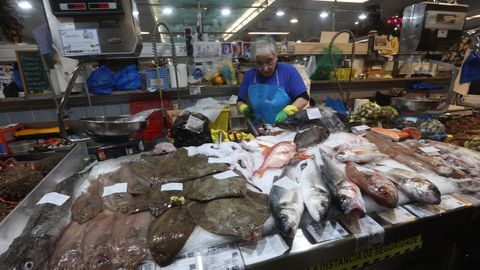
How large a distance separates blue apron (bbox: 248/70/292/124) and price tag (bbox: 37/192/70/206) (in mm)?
2171

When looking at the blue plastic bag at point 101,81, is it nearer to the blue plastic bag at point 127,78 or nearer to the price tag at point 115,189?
the blue plastic bag at point 127,78

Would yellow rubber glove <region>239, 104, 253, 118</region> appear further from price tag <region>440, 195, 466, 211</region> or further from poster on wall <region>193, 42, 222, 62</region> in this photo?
price tag <region>440, 195, 466, 211</region>

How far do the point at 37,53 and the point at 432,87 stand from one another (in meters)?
7.92

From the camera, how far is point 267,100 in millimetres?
2904

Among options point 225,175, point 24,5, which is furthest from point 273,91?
point 24,5

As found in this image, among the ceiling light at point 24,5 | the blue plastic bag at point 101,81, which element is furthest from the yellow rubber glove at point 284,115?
the ceiling light at point 24,5

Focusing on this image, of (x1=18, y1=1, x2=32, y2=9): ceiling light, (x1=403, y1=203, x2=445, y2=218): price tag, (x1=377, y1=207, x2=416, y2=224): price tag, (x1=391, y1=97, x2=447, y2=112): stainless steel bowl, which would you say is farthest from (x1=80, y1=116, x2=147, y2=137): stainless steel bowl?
(x1=18, y1=1, x2=32, y2=9): ceiling light

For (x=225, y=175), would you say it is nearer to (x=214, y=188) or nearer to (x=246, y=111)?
(x=214, y=188)

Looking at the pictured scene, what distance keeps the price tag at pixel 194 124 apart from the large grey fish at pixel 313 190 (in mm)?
1065

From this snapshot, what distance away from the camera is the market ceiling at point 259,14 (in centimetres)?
609

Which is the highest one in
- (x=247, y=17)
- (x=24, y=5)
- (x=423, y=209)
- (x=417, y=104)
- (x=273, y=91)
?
(x=24, y=5)

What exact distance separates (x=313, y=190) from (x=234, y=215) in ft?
1.32

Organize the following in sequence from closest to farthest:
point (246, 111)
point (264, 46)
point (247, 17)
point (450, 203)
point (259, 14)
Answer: point (450, 203) → point (264, 46) → point (246, 111) → point (259, 14) → point (247, 17)

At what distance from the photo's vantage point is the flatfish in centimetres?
90
